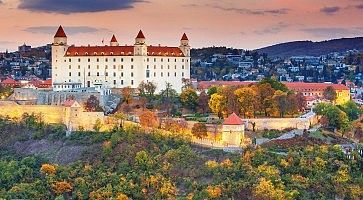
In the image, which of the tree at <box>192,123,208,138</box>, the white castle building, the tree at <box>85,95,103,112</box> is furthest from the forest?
the white castle building

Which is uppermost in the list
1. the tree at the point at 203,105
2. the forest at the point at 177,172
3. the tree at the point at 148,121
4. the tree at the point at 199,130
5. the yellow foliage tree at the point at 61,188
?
the tree at the point at 203,105

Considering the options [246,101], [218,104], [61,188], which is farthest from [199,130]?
Answer: [61,188]

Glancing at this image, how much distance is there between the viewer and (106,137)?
1670 inches

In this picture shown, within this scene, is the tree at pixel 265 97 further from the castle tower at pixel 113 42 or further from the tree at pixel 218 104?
the castle tower at pixel 113 42

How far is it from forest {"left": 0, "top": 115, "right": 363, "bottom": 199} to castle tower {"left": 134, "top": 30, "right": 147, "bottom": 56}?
43.4 ft

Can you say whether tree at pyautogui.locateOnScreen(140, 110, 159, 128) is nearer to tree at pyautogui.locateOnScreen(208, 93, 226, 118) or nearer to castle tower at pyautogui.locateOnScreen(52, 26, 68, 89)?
tree at pyautogui.locateOnScreen(208, 93, 226, 118)

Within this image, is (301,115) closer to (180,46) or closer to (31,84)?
(180,46)

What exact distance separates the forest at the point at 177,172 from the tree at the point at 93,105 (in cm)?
496

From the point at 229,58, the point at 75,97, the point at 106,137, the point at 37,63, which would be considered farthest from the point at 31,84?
the point at 229,58

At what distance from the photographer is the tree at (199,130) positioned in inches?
1642

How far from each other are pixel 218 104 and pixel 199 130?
4.36m

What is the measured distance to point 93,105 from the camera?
4731 centimetres

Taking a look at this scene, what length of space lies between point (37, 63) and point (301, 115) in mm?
52732

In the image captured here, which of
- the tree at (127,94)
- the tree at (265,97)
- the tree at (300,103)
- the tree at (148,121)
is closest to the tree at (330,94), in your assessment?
the tree at (300,103)
